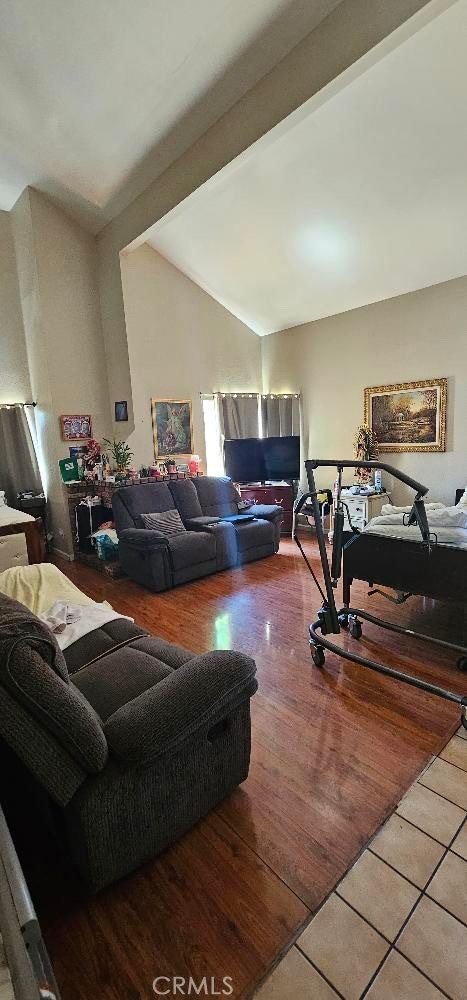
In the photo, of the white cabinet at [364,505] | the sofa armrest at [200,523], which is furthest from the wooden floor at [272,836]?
the white cabinet at [364,505]

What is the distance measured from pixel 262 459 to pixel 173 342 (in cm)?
205

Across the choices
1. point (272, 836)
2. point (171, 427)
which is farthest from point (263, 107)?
point (272, 836)

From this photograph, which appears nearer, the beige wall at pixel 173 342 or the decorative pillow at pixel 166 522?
the decorative pillow at pixel 166 522

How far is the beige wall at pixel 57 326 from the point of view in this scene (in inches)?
199

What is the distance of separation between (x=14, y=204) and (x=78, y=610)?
18.2ft

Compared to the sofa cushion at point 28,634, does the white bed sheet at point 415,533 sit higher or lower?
lower

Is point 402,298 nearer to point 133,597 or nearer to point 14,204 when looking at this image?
point 133,597

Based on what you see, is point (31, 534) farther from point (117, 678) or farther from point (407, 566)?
point (407, 566)

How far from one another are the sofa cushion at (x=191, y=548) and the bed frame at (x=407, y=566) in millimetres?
1615

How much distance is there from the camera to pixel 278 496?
236 inches

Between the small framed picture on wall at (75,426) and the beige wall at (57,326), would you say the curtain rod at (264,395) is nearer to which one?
the beige wall at (57,326)

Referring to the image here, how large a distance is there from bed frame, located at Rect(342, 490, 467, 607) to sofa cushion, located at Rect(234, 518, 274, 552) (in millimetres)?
1741

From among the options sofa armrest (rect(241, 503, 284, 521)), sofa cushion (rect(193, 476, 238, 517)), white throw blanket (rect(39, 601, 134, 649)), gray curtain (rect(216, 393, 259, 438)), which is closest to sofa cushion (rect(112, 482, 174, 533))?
sofa cushion (rect(193, 476, 238, 517))

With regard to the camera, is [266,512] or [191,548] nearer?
[191,548]
